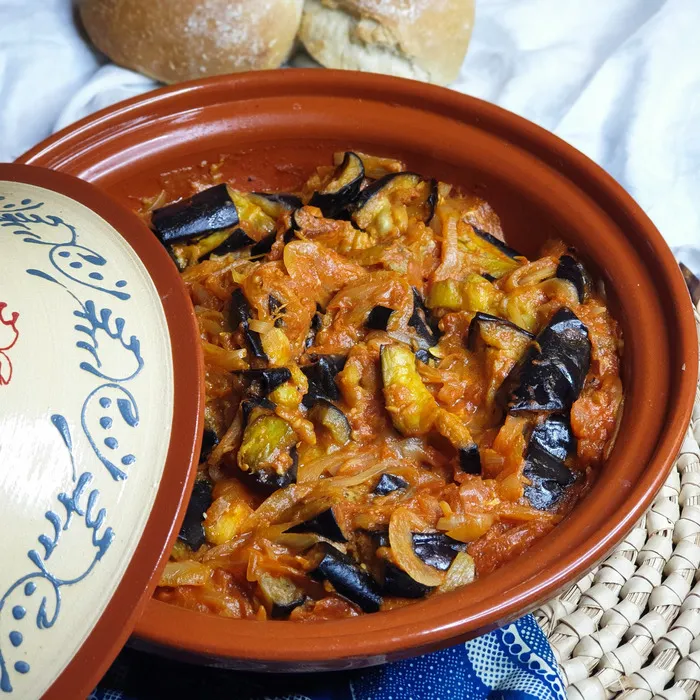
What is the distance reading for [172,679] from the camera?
2.63 m

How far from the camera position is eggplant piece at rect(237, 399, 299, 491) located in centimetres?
251

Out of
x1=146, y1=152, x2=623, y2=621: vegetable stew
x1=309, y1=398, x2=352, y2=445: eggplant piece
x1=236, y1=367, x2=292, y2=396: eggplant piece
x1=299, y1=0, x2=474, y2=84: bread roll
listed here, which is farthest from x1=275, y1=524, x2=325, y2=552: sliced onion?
x1=299, y1=0, x2=474, y2=84: bread roll

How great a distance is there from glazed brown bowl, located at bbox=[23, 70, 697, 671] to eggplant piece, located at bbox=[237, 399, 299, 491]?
1.55ft

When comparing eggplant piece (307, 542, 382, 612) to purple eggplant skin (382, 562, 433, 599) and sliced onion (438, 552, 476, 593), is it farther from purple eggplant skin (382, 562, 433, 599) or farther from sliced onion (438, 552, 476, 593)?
sliced onion (438, 552, 476, 593)

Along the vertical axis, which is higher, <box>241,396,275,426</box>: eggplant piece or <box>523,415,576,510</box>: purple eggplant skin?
<box>523,415,576,510</box>: purple eggplant skin

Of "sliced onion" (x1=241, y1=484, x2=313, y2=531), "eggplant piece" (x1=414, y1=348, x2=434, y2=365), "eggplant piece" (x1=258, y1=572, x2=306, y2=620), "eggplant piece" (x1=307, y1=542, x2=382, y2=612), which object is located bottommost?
"eggplant piece" (x1=258, y1=572, x2=306, y2=620)

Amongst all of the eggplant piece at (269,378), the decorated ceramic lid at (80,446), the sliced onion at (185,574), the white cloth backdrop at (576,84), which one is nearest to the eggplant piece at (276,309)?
the eggplant piece at (269,378)

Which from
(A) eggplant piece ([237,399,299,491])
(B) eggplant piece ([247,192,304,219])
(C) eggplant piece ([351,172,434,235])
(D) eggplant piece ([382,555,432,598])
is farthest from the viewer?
(B) eggplant piece ([247,192,304,219])

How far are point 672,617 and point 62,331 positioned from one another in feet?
7.03

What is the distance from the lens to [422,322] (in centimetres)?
287

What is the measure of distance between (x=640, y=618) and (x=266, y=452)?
1385mm

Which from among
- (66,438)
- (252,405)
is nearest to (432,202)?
(252,405)

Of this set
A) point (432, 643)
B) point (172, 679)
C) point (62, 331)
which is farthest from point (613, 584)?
point (62, 331)

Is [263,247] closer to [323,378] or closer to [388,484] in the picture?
[323,378]
